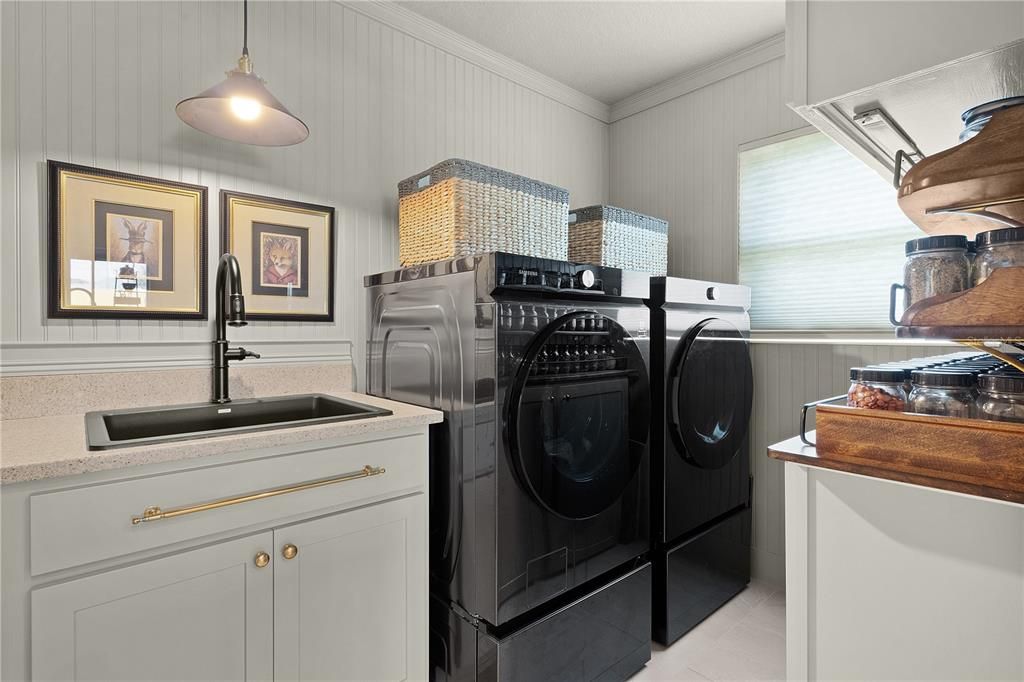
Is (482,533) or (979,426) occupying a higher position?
(979,426)

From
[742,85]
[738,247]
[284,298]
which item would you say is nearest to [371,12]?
[284,298]

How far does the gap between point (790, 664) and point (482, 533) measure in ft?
2.80

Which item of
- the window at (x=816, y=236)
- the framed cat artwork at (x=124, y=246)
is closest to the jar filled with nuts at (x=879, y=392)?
the window at (x=816, y=236)

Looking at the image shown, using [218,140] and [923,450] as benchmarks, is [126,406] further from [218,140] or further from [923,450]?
[923,450]

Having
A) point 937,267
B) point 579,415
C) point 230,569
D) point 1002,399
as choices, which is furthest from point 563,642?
point 937,267

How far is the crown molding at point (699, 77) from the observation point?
2588 millimetres

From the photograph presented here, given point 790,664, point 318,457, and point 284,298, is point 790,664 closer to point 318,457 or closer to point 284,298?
point 318,457

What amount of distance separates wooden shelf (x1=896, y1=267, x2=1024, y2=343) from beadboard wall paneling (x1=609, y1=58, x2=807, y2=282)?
212 cm

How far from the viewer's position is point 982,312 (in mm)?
707

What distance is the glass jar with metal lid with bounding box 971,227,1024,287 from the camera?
2.36ft

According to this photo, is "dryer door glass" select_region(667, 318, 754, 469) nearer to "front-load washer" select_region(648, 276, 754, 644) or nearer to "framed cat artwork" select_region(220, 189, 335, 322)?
"front-load washer" select_region(648, 276, 754, 644)

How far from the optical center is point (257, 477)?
132cm

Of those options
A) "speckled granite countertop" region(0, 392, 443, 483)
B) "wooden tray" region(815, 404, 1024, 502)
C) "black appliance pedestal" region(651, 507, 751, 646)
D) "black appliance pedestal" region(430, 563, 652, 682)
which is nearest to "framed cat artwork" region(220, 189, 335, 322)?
"speckled granite countertop" region(0, 392, 443, 483)

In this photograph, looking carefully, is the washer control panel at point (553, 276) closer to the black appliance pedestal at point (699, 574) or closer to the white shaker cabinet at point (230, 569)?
the white shaker cabinet at point (230, 569)
